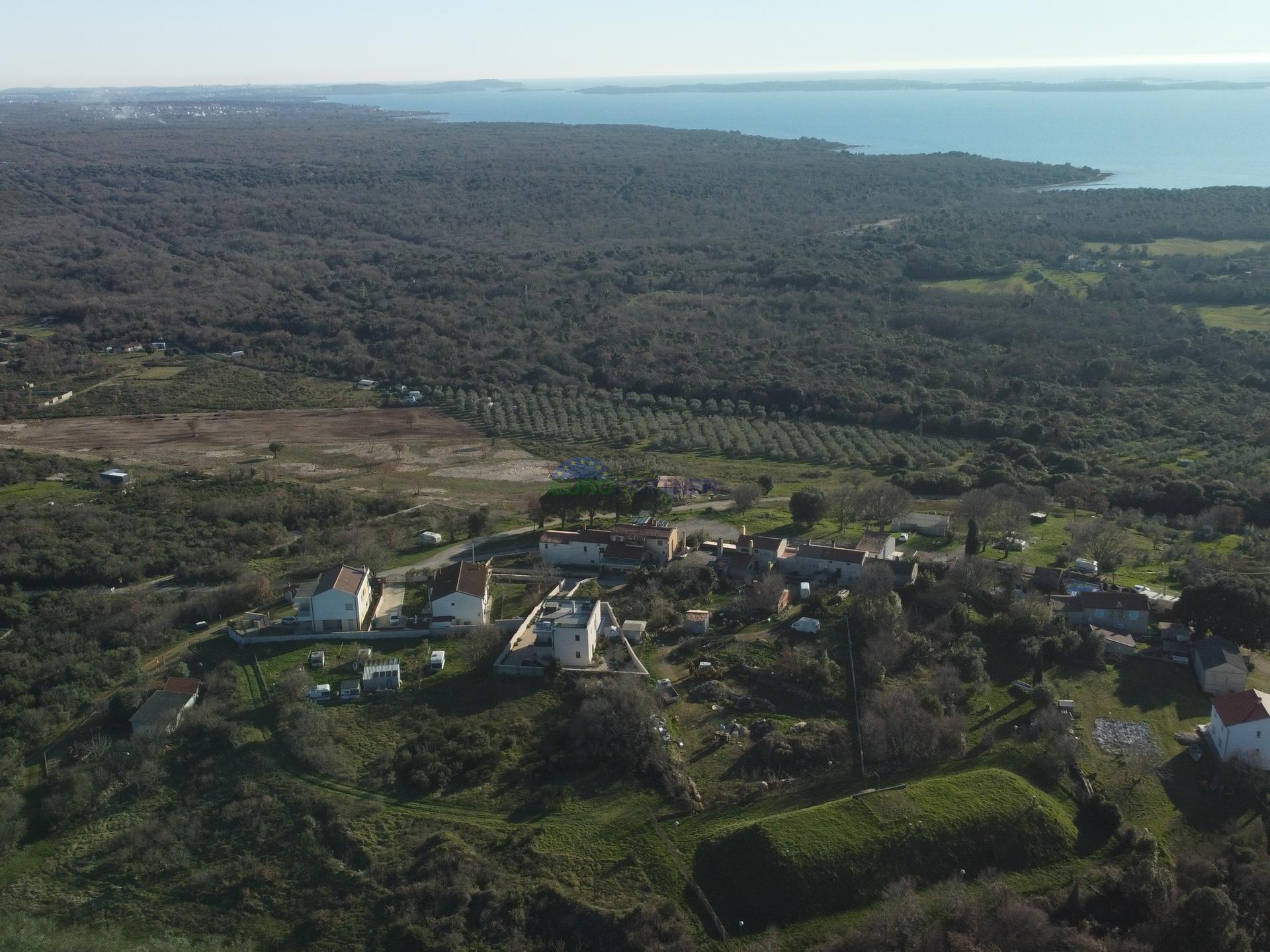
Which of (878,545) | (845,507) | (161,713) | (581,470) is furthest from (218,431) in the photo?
(878,545)

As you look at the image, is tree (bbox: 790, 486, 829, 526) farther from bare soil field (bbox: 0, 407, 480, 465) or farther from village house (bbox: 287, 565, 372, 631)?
bare soil field (bbox: 0, 407, 480, 465)

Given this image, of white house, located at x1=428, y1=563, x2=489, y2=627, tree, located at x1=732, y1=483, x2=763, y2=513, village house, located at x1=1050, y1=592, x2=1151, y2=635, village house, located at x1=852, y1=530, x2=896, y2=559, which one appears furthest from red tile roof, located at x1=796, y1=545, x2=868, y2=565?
white house, located at x1=428, y1=563, x2=489, y2=627

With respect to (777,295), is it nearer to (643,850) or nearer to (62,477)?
(62,477)

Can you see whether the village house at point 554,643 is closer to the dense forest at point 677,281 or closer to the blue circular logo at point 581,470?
the blue circular logo at point 581,470

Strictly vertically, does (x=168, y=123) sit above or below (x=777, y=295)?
above

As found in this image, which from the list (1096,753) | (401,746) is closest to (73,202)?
(401,746)

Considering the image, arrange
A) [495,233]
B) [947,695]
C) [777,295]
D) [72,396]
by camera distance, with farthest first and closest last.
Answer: [495,233]
[777,295]
[72,396]
[947,695]
